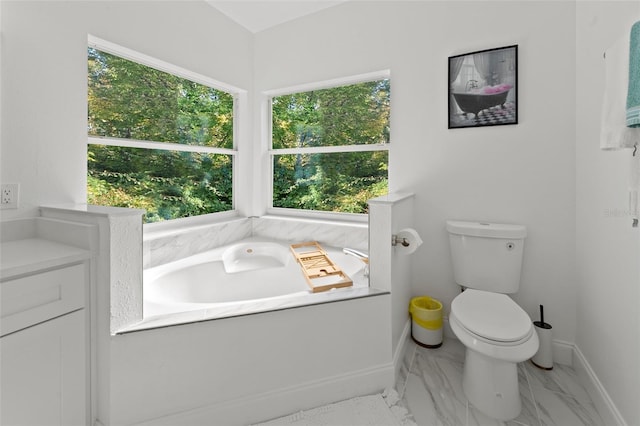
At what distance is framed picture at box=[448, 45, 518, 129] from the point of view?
1799 millimetres

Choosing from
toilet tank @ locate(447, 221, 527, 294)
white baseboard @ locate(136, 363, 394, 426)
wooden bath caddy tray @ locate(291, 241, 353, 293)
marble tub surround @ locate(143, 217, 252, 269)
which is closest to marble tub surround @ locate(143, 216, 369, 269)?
marble tub surround @ locate(143, 217, 252, 269)

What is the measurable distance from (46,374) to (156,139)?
152cm

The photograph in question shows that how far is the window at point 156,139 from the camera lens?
69.9 inches

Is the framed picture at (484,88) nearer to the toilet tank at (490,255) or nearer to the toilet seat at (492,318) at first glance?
the toilet tank at (490,255)

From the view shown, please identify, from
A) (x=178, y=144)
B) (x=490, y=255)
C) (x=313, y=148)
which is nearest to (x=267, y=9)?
(x=313, y=148)

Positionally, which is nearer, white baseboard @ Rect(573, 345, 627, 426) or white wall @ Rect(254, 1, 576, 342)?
white baseboard @ Rect(573, 345, 627, 426)

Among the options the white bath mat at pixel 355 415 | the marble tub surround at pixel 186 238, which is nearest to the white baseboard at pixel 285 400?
the white bath mat at pixel 355 415

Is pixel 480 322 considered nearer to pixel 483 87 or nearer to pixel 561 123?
pixel 561 123

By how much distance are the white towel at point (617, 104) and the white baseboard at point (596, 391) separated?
3.73ft

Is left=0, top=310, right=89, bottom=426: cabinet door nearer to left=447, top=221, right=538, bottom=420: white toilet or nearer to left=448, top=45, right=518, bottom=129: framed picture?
left=447, top=221, right=538, bottom=420: white toilet

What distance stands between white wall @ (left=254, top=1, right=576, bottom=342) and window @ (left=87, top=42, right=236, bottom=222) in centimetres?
108

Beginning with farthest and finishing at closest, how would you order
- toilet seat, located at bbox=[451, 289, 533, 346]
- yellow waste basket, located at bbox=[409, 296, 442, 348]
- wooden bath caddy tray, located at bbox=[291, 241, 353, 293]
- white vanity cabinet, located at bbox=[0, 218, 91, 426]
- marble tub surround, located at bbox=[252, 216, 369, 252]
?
marble tub surround, located at bbox=[252, 216, 369, 252]
yellow waste basket, located at bbox=[409, 296, 442, 348]
wooden bath caddy tray, located at bbox=[291, 241, 353, 293]
toilet seat, located at bbox=[451, 289, 533, 346]
white vanity cabinet, located at bbox=[0, 218, 91, 426]

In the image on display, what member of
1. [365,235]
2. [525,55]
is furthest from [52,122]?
[525,55]

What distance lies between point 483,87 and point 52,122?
8.03 ft
